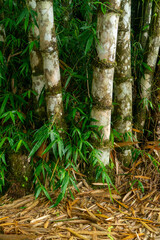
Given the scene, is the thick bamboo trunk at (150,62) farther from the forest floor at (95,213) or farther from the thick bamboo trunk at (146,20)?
the forest floor at (95,213)

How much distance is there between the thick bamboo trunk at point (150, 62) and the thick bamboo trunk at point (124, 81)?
141mm

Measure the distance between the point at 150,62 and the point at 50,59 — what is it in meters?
0.85

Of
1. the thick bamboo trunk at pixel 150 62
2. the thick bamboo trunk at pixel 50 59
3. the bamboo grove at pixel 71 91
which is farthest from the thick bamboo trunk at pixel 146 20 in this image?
the thick bamboo trunk at pixel 50 59

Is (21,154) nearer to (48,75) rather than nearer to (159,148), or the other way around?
(48,75)

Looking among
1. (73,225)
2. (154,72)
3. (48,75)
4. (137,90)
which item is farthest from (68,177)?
(154,72)

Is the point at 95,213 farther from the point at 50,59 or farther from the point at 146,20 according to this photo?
the point at 146,20

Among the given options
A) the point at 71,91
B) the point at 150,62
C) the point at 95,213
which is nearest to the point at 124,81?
the point at 150,62

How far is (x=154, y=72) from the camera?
6.36 feet

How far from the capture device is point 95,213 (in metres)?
1.54

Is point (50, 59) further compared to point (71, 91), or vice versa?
point (71, 91)

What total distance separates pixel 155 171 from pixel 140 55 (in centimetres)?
96

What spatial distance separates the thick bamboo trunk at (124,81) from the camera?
68.0 inches

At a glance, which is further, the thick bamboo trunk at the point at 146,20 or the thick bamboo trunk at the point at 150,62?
the thick bamboo trunk at the point at 146,20

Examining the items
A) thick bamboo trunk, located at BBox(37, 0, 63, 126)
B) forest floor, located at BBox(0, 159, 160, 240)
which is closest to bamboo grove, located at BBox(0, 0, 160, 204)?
thick bamboo trunk, located at BBox(37, 0, 63, 126)
